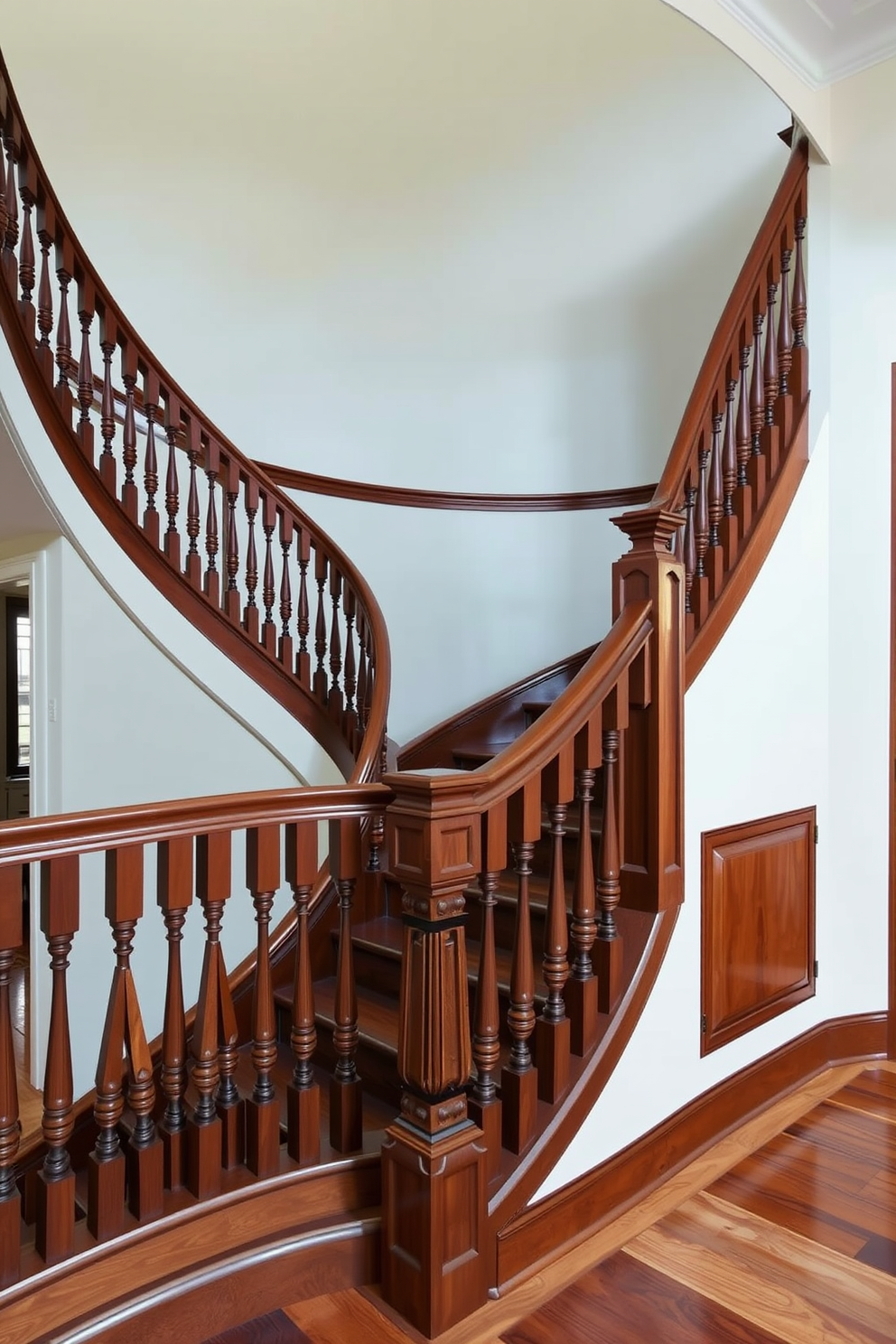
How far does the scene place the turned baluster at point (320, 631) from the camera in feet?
12.1

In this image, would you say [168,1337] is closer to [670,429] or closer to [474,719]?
[474,719]

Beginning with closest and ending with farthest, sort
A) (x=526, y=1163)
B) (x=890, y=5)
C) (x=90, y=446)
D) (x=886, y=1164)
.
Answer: (x=526, y=1163), (x=886, y=1164), (x=890, y=5), (x=90, y=446)

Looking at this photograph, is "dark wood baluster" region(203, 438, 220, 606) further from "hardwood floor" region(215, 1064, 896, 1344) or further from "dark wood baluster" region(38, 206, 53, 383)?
"hardwood floor" region(215, 1064, 896, 1344)

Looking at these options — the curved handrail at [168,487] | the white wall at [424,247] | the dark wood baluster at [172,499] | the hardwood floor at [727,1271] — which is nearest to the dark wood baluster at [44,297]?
the curved handrail at [168,487]

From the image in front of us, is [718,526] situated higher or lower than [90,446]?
lower

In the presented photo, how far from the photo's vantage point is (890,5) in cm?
256

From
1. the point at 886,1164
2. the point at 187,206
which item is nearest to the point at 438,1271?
the point at 886,1164

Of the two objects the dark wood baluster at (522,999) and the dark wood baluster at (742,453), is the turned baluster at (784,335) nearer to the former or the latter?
the dark wood baluster at (742,453)

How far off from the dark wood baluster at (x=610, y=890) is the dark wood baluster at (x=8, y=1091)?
125 centimetres

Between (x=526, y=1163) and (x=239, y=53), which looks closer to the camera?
(x=526, y=1163)

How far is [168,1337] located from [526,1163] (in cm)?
74

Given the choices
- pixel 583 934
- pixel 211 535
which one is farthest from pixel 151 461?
pixel 583 934

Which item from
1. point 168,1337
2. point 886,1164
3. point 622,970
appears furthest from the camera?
point 886,1164

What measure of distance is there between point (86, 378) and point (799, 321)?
2.52m
